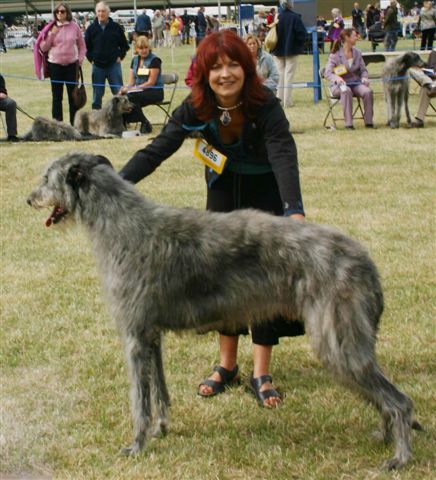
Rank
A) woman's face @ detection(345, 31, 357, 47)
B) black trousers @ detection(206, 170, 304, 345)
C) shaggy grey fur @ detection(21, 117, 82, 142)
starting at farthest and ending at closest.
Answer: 1. woman's face @ detection(345, 31, 357, 47)
2. shaggy grey fur @ detection(21, 117, 82, 142)
3. black trousers @ detection(206, 170, 304, 345)

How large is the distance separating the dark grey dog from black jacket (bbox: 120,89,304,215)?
10683 mm

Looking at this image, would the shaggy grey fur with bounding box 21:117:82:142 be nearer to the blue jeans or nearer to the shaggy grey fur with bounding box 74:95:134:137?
the shaggy grey fur with bounding box 74:95:134:137

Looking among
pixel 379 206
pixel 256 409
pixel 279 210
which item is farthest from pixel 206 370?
pixel 379 206

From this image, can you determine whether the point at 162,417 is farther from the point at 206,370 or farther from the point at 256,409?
the point at 206,370

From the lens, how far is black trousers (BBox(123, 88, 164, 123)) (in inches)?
589

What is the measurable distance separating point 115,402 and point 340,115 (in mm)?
12971

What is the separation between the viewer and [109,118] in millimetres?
14695

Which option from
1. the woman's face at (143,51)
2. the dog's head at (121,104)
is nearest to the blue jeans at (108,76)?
the woman's face at (143,51)

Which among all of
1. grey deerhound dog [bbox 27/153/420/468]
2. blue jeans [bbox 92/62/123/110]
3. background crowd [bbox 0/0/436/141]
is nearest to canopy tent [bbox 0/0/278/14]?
background crowd [bbox 0/0/436/141]

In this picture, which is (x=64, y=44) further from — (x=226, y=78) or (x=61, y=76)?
(x=226, y=78)

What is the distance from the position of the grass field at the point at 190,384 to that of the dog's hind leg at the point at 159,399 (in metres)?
0.08

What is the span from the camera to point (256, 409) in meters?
4.41

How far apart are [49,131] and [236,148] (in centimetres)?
1057

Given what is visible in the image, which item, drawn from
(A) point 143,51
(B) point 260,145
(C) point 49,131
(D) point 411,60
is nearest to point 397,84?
(D) point 411,60
